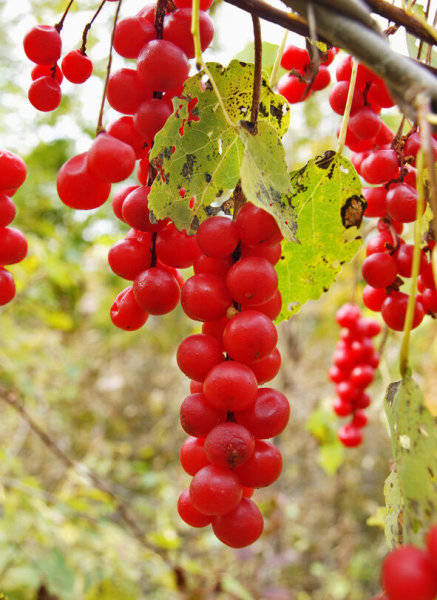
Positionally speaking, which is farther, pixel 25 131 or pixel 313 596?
pixel 313 596

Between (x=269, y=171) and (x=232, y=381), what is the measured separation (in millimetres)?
142

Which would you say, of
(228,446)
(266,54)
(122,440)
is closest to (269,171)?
(228,446)

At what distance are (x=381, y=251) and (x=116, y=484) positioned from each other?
8.49 feet

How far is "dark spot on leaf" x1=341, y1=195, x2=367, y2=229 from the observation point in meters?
0.39

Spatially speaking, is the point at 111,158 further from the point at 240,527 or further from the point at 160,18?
the point at 240,527

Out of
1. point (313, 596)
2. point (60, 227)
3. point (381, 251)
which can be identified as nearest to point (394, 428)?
point (381, 251)

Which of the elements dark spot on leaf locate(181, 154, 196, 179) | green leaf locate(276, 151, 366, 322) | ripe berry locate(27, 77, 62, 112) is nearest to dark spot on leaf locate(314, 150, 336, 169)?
green leaf locate(276, 151, 366, 322)

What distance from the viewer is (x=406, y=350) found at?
0.26 metres

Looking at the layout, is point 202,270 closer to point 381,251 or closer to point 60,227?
point 381,251

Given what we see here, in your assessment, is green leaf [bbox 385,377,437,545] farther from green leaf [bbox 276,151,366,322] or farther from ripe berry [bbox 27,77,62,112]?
ripe berry [bbox 27,77,62,112]

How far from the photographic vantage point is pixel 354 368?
94cm

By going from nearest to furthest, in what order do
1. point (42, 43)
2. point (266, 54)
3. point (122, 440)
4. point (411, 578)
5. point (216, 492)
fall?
point (411, 578), point (216, 492), point (42, 43), point (266, 54), point (122, 440)

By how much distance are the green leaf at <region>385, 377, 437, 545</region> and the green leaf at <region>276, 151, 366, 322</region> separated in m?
0.15

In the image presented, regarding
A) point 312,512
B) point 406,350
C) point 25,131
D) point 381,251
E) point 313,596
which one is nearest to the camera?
point 406,350
